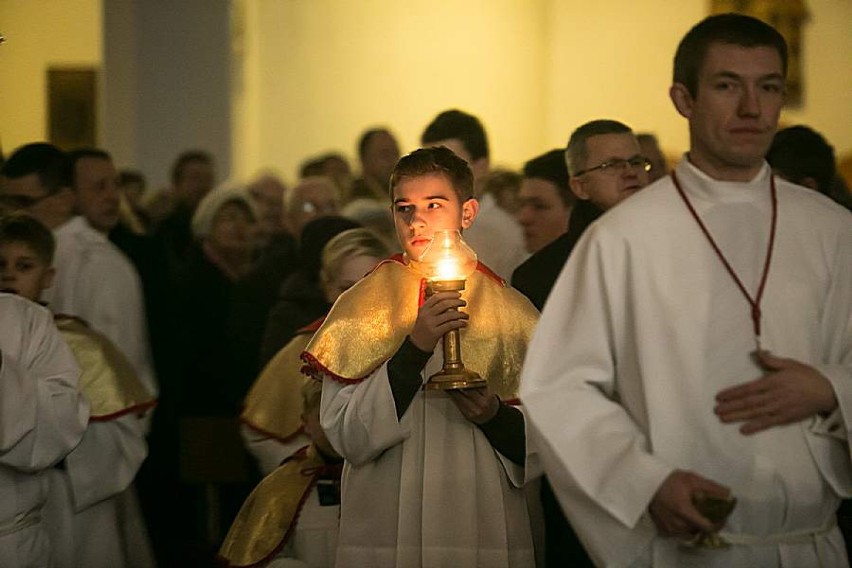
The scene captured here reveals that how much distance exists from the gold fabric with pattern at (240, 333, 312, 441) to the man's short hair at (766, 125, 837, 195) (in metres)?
2.23

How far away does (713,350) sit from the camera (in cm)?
417

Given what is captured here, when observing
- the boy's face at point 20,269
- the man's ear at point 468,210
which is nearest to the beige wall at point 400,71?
the boy's face at point 20,269

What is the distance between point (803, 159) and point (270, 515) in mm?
2835

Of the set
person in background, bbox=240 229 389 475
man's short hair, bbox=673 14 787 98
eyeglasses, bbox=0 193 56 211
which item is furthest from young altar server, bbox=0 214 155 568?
man's short hair, bbox=673 14 787 98

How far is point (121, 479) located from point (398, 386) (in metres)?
2.31

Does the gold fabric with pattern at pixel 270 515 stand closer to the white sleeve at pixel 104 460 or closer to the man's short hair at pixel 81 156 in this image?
the white sleeve at pixel 104 460

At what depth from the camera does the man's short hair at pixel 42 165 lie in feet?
26.3

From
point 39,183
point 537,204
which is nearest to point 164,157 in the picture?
point 39,183

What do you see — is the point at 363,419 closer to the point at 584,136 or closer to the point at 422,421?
the point at 422,421

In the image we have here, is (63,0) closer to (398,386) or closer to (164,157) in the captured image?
(164,157)

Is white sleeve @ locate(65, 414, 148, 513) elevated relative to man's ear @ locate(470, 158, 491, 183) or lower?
lower

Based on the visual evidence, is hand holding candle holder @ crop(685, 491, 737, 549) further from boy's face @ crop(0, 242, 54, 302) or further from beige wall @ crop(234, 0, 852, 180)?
beige wall @ crop(234, 0, 852, 180)

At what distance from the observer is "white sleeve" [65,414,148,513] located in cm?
670

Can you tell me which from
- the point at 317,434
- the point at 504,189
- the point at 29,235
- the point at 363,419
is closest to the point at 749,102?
the point at 363,419
